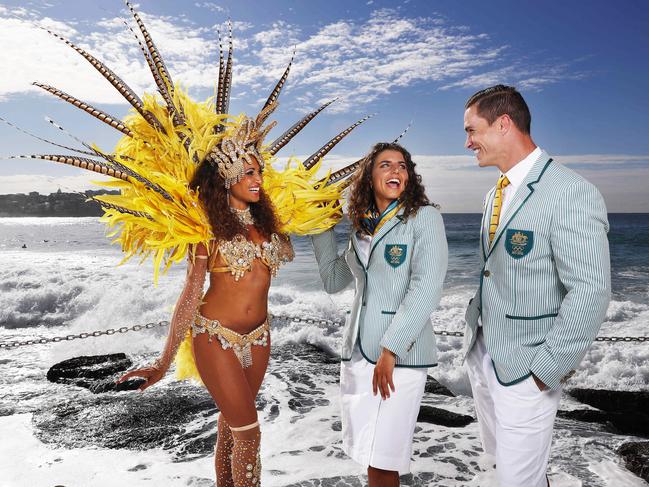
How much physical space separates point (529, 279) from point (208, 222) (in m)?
1.70

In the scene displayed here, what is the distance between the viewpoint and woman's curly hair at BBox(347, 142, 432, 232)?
284 cm

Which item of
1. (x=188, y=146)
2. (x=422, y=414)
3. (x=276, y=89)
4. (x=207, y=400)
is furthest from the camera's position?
(x=207, y=400)

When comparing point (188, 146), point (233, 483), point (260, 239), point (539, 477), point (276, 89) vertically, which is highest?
point (276, 89)

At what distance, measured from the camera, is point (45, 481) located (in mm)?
4355

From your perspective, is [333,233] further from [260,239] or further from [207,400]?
[207,400]

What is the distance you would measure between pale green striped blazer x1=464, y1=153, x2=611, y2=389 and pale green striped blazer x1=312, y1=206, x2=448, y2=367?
0.28m

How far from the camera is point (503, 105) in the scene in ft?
8.02

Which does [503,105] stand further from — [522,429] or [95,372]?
[95,372]

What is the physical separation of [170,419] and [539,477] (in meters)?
4.47

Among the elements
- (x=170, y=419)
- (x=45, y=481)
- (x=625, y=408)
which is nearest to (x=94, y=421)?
(x=170, y=419)

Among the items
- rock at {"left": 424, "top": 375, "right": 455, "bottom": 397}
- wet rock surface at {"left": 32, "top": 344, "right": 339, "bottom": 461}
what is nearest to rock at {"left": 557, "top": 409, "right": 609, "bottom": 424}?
rock at {"left": 424, "top": 375, "right": 455, "bottom": 397}

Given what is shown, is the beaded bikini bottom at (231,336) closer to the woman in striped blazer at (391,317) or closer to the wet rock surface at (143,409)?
the woman in striped blazer at (391,317)

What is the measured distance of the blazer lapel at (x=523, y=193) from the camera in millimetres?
2430

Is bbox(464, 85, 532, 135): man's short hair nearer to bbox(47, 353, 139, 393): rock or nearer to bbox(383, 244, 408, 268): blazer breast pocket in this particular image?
bbox(383, 244, 408, 268): blazer breast pocket
